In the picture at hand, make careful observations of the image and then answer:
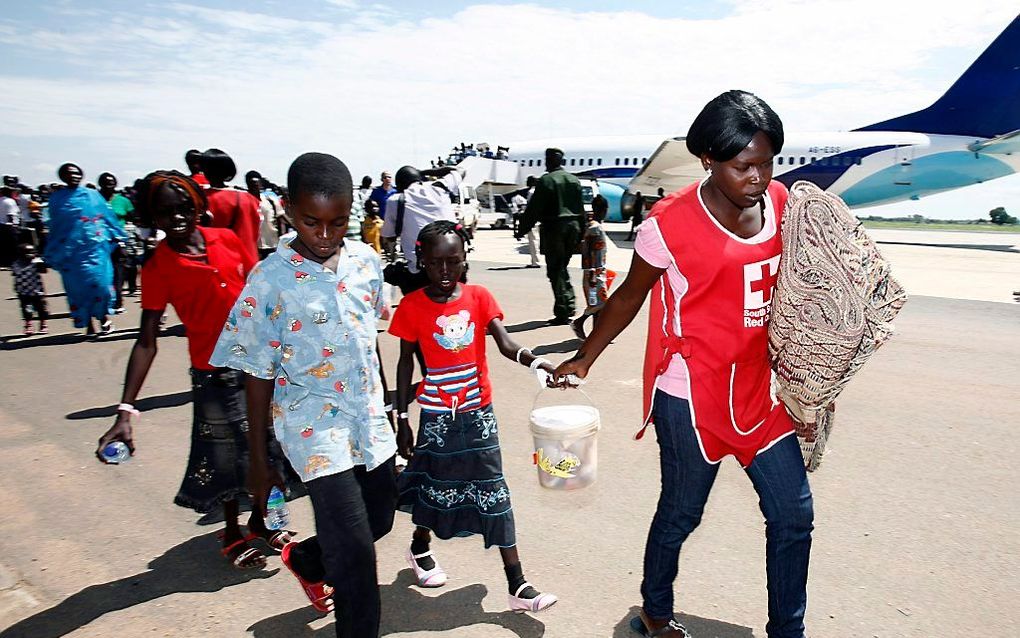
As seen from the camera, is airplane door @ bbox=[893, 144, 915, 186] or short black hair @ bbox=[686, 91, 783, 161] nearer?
short black hair @ bbox=[686, 91, 783, 161]

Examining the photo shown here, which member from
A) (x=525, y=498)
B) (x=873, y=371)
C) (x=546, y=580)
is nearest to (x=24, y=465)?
(x=525, y=498)

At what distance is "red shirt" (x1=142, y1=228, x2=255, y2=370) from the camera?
3.26m

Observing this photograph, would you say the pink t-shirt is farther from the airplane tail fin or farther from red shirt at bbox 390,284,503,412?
the airplane tail fin

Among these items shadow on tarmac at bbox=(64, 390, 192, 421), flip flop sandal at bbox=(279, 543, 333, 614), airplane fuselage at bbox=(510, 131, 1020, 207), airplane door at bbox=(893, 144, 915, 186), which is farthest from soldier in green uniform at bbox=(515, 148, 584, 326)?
airplane door at bbox=(893, 144, 915, 186)

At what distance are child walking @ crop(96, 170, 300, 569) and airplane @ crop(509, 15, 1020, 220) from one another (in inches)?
765

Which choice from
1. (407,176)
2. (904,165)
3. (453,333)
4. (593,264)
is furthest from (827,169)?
(453,333)

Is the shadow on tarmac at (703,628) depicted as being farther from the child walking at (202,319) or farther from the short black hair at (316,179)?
the short black hair at (316,179)

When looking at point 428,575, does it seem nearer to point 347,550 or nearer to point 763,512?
point 347,550

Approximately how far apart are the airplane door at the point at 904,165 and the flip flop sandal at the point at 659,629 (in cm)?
2397

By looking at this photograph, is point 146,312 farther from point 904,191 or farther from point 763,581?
point 904,191

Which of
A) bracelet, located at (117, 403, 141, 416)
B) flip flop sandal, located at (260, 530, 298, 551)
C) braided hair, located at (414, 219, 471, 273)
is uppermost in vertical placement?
braided hair, located at (414, 219, 471, 273)

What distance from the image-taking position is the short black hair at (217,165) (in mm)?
5844

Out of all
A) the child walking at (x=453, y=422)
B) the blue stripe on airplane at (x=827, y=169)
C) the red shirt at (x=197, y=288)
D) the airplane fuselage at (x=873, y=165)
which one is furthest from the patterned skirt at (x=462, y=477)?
the blue stripe on airplane at (x=827, y=169)

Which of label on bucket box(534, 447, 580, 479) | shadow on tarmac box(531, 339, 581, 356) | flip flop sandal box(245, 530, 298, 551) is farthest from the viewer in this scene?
shadow on tarmac box(531, 339, 581, 356)
